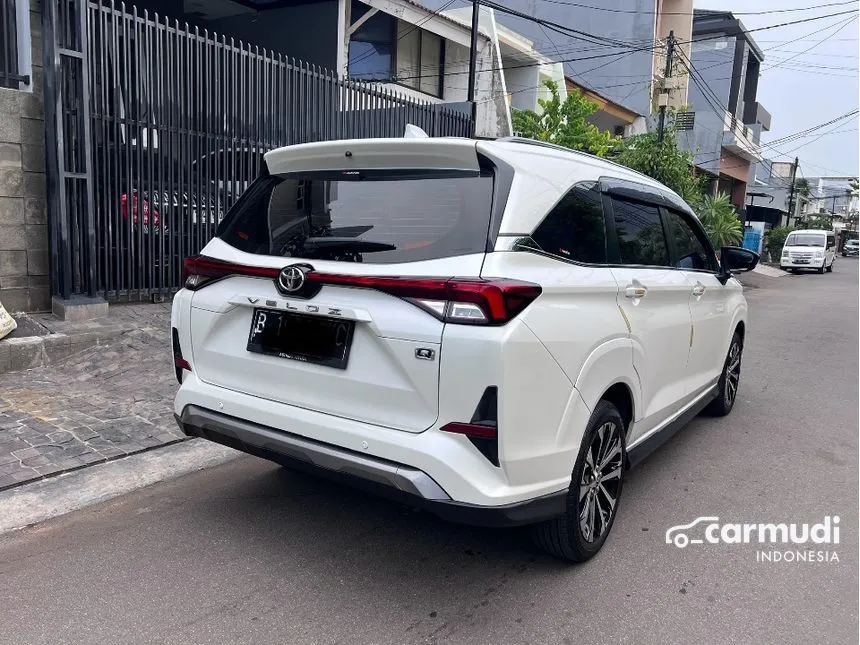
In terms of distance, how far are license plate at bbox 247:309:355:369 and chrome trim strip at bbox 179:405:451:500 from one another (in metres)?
0.34

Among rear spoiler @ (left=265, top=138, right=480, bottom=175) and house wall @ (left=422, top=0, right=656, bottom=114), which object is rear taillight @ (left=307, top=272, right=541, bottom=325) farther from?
house wall @ (left=422, top=0, right=656, bottom=114)

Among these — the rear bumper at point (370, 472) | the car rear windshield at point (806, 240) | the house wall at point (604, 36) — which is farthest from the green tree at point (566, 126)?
the car rear windshield at point (806, 240)

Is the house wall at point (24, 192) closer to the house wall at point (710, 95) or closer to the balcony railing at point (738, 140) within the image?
the house wall at point (710, 95)

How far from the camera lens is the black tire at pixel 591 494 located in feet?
9.89

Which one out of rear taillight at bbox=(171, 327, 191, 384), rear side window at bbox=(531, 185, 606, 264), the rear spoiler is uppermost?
the rear spoiler

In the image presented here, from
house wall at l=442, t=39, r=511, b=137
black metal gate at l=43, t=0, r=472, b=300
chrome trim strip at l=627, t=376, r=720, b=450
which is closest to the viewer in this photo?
chrome trim strip at l=627, t=376, r=720, b=450

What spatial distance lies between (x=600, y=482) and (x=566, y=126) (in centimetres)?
1380

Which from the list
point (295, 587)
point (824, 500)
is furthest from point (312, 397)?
point (824, 500)

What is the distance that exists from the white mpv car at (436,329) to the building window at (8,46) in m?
4.33

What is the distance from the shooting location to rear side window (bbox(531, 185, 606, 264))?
292cm

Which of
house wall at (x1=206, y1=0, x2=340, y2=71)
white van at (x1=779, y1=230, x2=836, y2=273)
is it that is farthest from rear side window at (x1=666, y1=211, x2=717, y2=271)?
white van at (x1=779, y1=230, x2=836, y2=273)

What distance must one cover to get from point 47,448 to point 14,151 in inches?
131

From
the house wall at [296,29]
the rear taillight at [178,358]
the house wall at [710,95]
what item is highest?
the house wall at [710,95]

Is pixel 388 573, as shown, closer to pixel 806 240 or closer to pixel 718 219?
pixel 718 219
